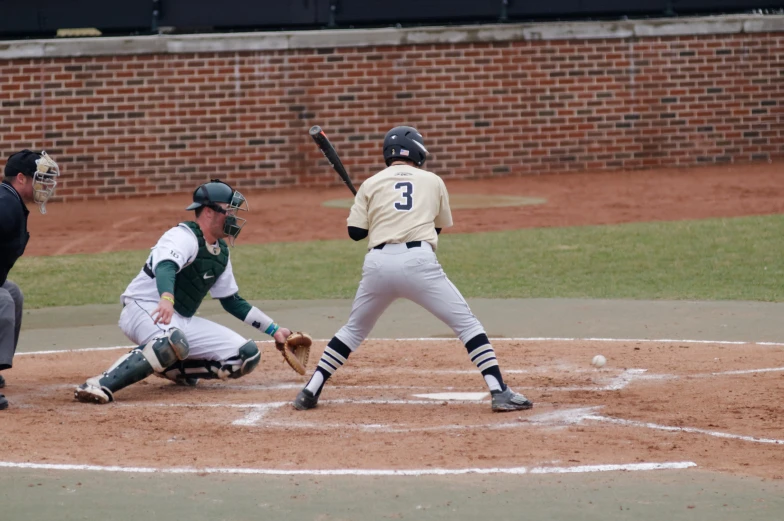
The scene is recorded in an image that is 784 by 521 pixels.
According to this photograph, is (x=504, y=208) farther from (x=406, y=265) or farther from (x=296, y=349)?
(x=406, y=265)

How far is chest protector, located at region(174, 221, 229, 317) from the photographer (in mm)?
7699

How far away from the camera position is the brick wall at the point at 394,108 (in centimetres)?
1959

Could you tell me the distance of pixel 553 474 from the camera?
216 inches

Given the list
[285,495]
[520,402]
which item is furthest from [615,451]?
[285,495]

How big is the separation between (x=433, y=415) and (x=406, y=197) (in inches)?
Answer: 51.7

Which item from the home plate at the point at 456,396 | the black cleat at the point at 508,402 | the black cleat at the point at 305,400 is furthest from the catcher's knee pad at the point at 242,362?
the black cleat at the point at 508,402

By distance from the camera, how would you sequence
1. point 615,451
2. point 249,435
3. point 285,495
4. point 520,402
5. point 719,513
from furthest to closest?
point 520,402 → point 249,435 → point 615,451 → point 285,495 → point 719,513

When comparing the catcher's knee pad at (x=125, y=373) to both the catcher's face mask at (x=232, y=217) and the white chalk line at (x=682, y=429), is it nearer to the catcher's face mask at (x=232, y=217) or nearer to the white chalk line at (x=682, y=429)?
the catcher's face mask at (x=232, y=217)

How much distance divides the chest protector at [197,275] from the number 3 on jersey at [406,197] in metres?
1.50

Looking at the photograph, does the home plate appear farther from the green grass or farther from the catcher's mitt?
the green grass

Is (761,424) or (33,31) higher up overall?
(33,31)

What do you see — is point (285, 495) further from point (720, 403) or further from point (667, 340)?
point (667, 340)

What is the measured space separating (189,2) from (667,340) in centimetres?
1349

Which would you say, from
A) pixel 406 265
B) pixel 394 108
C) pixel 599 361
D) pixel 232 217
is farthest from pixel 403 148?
pixel 394 108
